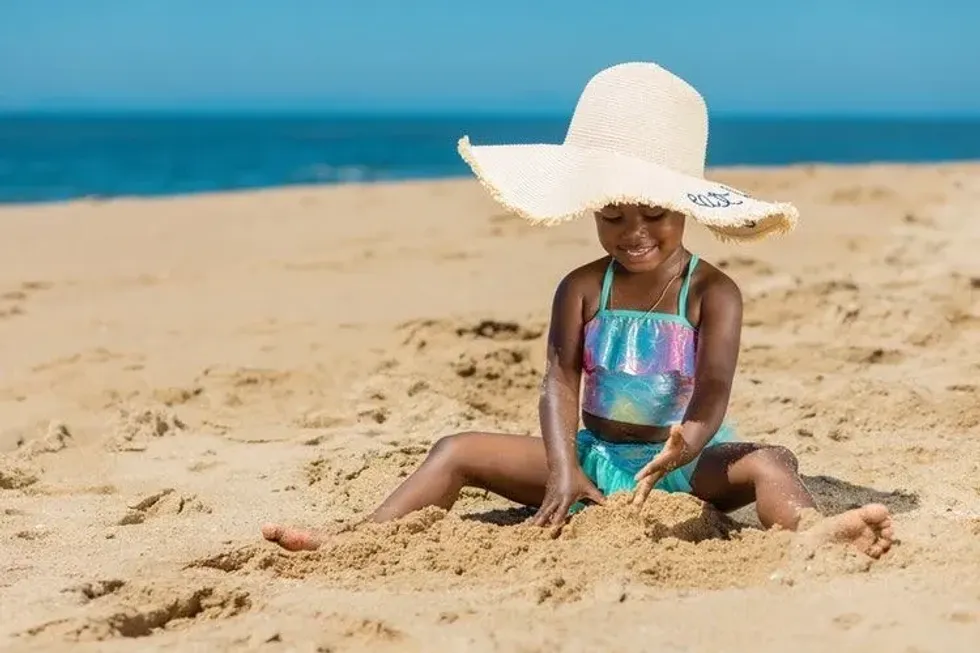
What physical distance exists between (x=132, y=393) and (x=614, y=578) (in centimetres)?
258

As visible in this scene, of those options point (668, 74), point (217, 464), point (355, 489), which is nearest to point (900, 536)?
point (668, 74)

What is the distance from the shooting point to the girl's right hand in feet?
9.44

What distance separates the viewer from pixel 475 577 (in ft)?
8.34

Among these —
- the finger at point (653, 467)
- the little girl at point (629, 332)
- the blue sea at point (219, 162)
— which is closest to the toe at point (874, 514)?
the little girl at point (629, 332)

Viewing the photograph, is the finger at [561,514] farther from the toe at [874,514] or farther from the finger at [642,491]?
the toe at [874,514]

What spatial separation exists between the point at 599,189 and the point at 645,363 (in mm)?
496

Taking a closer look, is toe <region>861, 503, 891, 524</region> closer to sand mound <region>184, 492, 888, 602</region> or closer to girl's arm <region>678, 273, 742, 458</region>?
sand mound <region>184, 492, 888, 602</region>

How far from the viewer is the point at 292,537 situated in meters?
2.75

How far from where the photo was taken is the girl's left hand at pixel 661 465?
2.66 meters

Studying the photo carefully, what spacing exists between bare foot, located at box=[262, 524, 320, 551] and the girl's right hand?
492 mm

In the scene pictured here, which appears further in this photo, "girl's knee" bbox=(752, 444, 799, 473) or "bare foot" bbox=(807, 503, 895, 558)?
"girl's knee" bbox=(752, 444, 799, 473)

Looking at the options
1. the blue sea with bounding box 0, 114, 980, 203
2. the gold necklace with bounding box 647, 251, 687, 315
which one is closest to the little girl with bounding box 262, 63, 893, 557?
the gold necklace with bounding box 647, 251, 687, 315

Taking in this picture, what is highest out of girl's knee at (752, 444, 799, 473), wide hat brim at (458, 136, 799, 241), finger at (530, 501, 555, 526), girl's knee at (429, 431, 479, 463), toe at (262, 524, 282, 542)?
wide hat brim at (458, 136, 799, 241)

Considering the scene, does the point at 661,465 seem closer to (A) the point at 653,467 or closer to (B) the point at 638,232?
(A) the point at 653,467
